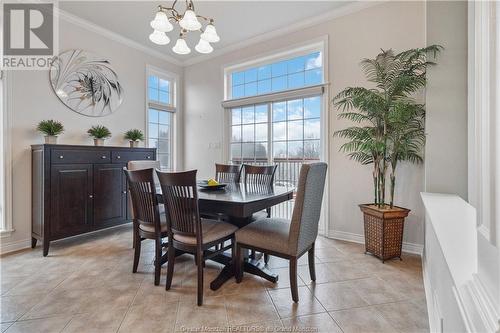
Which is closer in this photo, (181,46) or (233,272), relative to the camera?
(233,272)

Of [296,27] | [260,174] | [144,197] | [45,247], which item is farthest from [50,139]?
[296,27]

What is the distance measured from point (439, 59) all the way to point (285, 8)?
1875 millimetres

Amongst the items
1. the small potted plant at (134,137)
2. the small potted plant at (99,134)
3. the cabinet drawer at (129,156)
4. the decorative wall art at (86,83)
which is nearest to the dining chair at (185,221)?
the cabinet drawer at (129,156)

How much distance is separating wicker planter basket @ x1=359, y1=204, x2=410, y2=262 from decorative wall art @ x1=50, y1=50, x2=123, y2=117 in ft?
12.6

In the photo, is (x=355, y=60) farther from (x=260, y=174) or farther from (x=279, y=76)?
(x=260, y=174)

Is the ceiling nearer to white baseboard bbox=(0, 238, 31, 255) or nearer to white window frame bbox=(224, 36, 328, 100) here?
white window frame bbox=(224, 36, 328, 100)

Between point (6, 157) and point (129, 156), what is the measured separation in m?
1.25

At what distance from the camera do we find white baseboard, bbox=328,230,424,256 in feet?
8.84

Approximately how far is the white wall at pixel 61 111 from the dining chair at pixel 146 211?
1.74 meters

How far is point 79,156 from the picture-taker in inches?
114

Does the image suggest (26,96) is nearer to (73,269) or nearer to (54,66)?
(54,66)

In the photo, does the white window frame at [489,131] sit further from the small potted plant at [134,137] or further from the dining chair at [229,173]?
the small potted plant at [134,137]

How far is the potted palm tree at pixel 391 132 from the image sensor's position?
2.42m

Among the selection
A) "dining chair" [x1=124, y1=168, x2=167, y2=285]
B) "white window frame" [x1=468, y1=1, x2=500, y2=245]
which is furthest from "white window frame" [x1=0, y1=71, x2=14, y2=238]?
"white window frame" [x1=468, y1=1, x2=500, y2=245]
